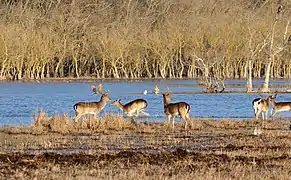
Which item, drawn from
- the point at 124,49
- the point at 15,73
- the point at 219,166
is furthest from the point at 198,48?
the point at 219,166

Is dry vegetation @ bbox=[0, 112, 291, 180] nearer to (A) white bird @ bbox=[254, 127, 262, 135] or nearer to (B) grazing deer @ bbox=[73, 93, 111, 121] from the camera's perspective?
(A) white bird @ bbox=[254, 127, 262, 135]

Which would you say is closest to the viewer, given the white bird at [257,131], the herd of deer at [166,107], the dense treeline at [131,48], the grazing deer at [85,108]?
the white bird at [257,131]

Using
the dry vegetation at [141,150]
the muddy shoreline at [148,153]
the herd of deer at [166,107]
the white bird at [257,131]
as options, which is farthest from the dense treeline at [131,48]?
the muddy shoreline at [148,153]

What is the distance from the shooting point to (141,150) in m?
18.6

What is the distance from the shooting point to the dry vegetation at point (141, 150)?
14602 mm

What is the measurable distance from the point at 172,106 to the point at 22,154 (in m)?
9.22

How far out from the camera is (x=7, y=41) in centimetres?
8100

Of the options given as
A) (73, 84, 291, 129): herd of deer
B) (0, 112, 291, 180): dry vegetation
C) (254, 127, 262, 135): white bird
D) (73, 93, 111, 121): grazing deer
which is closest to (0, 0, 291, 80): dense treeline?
(73, 84, 291, 129): herd of deer

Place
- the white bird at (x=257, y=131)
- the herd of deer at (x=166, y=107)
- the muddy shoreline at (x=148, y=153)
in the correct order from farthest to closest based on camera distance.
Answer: the herd of deer at (x=166, y=107) → the white bird at (x=257, y=131) → the muddy shoreline at (x=148, y=153)

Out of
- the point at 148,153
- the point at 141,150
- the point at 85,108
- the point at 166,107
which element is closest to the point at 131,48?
the point at 85,108

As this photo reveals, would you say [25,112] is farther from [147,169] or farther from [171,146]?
[147,169]

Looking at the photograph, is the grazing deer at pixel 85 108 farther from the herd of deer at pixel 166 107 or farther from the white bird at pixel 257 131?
the white bird at pixel 257 131

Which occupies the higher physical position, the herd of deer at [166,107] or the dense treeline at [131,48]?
the dense treeline at [131,48]

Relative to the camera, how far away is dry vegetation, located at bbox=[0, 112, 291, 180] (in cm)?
1460
